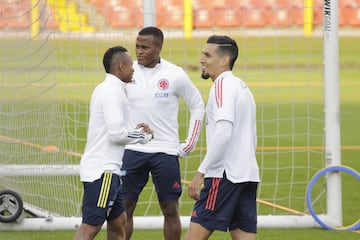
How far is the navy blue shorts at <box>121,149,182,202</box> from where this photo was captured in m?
8.82

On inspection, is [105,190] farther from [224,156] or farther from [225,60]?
[225,60]

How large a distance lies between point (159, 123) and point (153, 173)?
1.47ft

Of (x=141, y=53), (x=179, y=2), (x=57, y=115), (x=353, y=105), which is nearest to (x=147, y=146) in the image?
(x=141, y=53)

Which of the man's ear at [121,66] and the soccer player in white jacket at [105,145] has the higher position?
the man's ear at [121,66]

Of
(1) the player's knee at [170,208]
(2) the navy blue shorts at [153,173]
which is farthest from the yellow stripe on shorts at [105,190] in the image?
(1) the player's knee at [170,208]

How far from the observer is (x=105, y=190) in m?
7.74

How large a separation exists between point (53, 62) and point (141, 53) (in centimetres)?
256

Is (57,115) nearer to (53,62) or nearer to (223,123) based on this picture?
(53,62)

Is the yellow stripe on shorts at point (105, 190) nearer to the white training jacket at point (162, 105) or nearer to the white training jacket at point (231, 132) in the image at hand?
the white training jacket at point (231, 132)

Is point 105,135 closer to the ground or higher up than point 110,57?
closer to the ground

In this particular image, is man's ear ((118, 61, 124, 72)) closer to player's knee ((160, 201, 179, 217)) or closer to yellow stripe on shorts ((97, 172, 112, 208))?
yellow stripe on shorts ((97, 172, 112, 208))

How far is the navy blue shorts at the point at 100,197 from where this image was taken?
773cm

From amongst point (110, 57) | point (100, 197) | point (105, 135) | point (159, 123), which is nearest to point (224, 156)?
point (105, 135)

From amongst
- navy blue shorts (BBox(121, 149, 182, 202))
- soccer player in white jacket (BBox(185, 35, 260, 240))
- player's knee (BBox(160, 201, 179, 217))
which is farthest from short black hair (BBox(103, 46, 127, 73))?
player's knee (BBox(160, 201, 179, 217))
